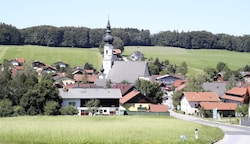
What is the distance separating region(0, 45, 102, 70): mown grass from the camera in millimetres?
156375

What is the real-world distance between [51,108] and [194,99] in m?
25.7

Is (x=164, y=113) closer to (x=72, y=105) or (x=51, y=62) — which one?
(x=72, y=105)

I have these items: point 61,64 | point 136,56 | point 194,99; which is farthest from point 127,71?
point 136,56

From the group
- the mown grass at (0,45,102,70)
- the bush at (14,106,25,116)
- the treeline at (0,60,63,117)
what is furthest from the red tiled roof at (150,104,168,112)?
the mown grass at (0,45,102,70)

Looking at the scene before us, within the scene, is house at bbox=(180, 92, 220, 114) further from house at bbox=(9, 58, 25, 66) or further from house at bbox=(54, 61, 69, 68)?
house at bbox=(9, 58, 25, 66)

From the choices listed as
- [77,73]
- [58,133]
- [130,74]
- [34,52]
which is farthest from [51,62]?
[58,133]

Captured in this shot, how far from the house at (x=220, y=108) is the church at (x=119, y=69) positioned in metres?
43.7

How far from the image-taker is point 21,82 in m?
66.2

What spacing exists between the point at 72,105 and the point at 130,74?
161 feet

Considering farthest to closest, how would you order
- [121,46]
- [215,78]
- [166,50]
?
[166,50] → [121,46] → [215,78]

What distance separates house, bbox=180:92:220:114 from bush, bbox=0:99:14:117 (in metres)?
29.4

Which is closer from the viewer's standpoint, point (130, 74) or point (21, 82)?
point (21, 82)

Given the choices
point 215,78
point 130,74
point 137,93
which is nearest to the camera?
point 137,93

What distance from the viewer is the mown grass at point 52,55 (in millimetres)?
156375
